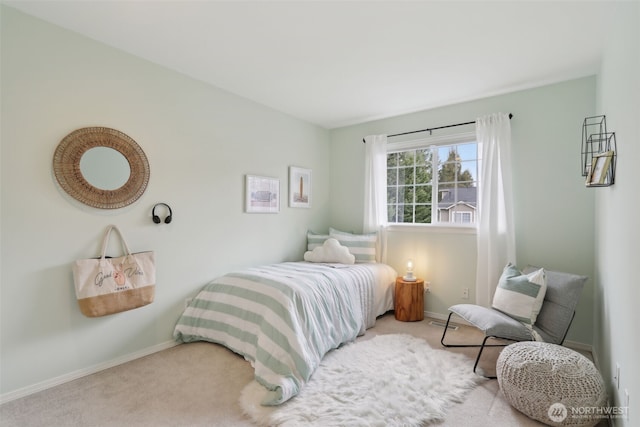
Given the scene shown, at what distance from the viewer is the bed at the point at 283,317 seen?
2205 mm

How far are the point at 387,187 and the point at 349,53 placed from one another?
205 centimetres

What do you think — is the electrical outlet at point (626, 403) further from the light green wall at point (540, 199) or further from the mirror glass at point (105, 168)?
the mirror glass at point (105, 168)

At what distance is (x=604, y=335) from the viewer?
7.29 ft

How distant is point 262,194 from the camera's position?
3688 mm

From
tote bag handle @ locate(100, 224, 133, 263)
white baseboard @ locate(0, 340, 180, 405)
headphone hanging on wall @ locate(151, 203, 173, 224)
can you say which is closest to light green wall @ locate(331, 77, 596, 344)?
headphone hanging on wall @ locate(151, 203, 173, 224)

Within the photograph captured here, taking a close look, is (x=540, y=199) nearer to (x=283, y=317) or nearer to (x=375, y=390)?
(x=375, y=390)

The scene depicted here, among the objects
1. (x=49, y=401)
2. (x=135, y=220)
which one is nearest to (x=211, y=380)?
(x=49, y=401)

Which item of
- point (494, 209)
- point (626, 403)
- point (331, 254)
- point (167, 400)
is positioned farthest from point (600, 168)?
point (167, 400)

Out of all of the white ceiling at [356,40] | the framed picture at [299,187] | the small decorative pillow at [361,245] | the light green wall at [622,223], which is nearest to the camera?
the light green wall at [622,223]

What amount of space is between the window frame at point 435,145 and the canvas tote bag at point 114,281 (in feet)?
9.27

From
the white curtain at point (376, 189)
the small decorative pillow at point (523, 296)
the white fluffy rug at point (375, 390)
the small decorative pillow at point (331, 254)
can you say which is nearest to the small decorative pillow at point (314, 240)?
the small decorative pillow at point (331, 254)

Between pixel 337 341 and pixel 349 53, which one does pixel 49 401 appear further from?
pixel 349 53

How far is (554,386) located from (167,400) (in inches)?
92.3

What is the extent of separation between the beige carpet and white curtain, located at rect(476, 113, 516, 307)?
0.89m
